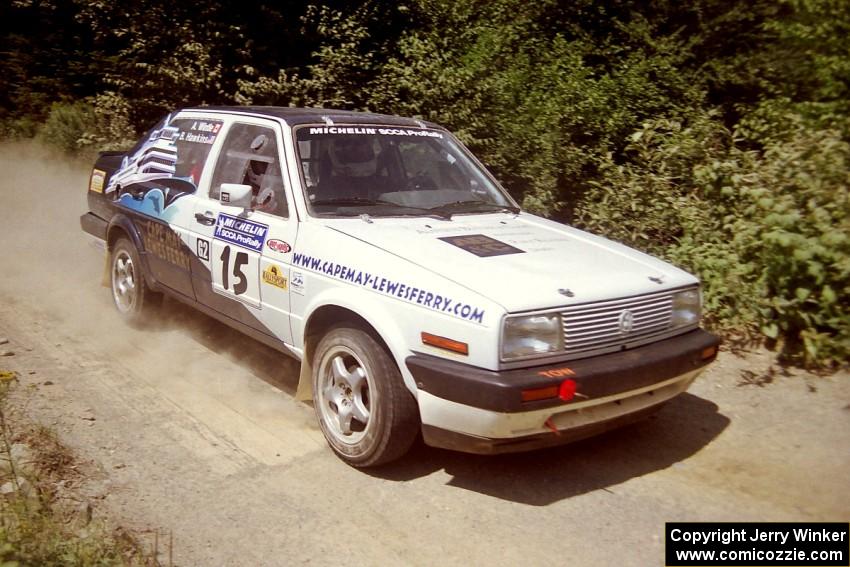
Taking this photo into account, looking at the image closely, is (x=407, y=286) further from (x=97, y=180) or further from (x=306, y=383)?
(x=97, y=180)

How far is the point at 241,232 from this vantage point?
4840 millimetres

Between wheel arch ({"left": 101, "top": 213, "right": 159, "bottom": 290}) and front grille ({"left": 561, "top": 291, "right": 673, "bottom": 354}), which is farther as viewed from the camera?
wheel arch ({"left": 101, "top": 213, "right": 159, "bottom": 290})

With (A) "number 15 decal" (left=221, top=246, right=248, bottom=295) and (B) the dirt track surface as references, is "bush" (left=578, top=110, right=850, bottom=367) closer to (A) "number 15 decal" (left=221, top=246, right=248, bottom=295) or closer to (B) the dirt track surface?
(B) the dirt track surface

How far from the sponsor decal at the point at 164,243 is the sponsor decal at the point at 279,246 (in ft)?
3.71

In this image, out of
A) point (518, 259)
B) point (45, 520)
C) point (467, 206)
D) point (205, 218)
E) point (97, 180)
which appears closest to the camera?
point (45, 520)

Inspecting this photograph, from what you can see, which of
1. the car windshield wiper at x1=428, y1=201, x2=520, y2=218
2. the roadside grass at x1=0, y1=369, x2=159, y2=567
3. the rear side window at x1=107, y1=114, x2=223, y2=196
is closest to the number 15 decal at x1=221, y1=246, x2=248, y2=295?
the rear side window at x1=107, y1=114, x2=223, y2=196

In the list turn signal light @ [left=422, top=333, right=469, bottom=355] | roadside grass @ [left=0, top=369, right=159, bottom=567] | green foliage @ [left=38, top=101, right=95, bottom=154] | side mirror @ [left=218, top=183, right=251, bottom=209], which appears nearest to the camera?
roadside grass @ [left=0, top=369, right=159, bottom=567]

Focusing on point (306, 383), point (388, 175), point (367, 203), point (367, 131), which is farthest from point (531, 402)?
point (367, 131)

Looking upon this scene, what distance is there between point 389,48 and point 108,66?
5776 mm

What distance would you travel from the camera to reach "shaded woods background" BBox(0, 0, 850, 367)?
215 inches

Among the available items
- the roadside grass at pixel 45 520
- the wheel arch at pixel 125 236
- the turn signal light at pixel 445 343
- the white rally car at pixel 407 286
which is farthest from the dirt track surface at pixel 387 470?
the turn signal light at pixel 445 343

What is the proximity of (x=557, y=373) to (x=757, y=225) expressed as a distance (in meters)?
3.04

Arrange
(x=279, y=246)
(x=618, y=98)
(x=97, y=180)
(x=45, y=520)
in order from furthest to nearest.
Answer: (x=618, y=98) → (x=97, y=180) → (x=279, y=246) → (x=45, y=520)

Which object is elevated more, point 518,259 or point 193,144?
point 193,144
